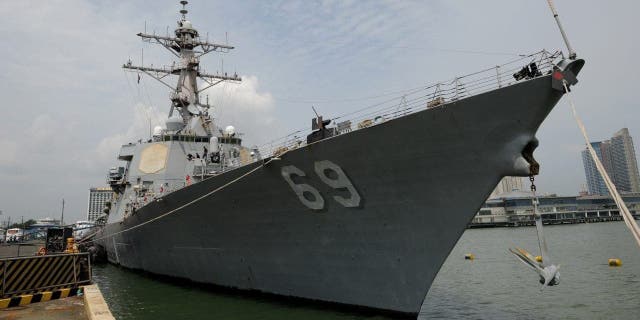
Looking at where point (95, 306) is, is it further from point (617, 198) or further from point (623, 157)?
point (623, 157)

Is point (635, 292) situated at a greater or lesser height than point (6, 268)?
lesser

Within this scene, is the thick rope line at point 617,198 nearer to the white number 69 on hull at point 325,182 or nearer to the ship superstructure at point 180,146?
the white number 69 on hull at point 325,182

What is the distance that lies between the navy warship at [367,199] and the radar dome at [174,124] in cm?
510

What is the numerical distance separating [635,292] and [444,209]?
7.59m

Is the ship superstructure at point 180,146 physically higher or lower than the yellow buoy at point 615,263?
higher

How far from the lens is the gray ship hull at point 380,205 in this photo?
20.0ft

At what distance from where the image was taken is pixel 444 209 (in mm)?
6699

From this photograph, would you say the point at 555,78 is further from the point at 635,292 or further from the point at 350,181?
the point at 635,292

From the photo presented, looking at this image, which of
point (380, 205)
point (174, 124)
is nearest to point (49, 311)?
point (380, 205)

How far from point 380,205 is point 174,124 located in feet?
36.2

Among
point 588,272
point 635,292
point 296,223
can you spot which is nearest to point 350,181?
point 296,223

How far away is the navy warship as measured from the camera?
6.04 m

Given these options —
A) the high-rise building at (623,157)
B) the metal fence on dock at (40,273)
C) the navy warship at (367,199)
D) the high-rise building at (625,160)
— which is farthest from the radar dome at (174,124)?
the high-rise building at (625,160)

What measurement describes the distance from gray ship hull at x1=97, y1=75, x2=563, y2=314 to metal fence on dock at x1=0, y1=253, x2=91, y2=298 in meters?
2.91
